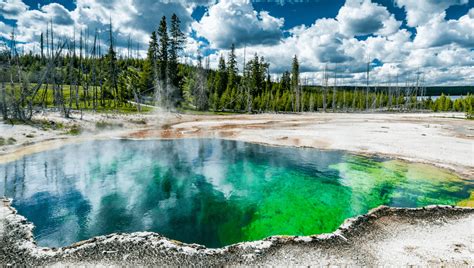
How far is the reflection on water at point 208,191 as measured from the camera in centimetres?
1186


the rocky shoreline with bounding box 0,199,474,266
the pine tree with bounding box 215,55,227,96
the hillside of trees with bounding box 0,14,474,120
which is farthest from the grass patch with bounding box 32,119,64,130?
the pine tree with bounding box 215,55,227,96

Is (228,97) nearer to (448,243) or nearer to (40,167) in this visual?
(40,167)

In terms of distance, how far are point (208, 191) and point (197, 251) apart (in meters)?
7.44

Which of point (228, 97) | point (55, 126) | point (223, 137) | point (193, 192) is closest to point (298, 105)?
point (228, 97)

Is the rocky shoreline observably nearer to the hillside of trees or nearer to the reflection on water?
the reflection on water

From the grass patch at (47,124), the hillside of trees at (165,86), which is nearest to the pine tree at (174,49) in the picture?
the hillside of trees at (165,86)

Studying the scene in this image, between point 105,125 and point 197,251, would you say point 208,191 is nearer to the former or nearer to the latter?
point 197,251

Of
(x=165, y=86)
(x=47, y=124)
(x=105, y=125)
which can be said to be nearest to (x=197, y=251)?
(x=47, y=124)

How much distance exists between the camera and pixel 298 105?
8281 centimetres

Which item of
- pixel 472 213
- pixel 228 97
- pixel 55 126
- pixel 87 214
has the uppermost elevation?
pixel 228 97

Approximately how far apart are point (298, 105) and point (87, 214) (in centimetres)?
7555

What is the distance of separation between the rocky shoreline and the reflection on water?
4.23 ft

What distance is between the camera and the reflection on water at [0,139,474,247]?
1186cm

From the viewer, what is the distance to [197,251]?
8.86 meters
